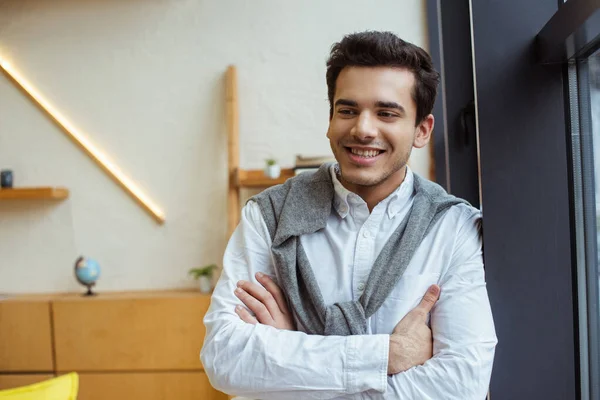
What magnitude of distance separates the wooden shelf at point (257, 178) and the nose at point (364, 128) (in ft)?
7.13

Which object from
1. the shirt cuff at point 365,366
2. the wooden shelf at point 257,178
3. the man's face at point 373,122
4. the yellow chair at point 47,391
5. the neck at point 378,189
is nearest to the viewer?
the shirt cuff at point 365,366

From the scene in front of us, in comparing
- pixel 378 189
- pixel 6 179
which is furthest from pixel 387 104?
pixel 6 179

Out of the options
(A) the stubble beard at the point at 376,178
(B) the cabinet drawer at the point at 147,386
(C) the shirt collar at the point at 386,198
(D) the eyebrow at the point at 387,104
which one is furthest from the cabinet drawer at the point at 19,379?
(D) the eyebrow at the point at 387,104

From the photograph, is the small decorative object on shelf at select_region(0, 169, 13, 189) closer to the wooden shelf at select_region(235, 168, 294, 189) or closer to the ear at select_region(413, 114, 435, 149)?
the wooden shelf at select_region(235, 168, 294, 189)

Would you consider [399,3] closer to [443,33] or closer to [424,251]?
[443,33]

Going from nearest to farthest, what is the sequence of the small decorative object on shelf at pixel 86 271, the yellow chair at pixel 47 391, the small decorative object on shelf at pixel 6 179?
the yellow chair at pixel 47 391 < the small decorative object on shelf at pixel 86 271 < the small decorative object on shelf at pixel 6 179

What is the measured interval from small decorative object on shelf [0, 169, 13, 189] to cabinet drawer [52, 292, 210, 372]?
30.2 inches

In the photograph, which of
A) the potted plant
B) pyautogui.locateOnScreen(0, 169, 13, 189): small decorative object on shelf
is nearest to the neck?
the potted plant

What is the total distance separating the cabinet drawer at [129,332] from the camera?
3.58 metres

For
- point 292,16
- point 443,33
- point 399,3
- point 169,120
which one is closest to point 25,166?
point 169,120

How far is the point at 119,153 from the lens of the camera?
398 cm

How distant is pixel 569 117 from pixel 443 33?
1.00 meters

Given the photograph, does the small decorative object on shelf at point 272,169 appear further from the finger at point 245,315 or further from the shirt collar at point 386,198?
the finger at point 245,315

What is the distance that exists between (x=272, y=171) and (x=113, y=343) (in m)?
1.25
